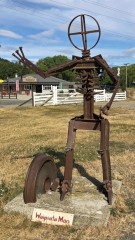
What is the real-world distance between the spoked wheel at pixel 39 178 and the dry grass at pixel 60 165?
36 cm

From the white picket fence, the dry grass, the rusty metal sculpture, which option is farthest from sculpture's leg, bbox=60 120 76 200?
the white picket fence

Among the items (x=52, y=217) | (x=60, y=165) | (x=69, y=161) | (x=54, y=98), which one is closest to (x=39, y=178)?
(x=69, y=161)

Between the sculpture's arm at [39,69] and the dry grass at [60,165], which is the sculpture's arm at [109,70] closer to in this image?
the sculpture's arm at [39,69]

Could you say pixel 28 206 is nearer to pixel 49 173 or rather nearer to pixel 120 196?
pixel 49 173

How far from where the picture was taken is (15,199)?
4949 mm

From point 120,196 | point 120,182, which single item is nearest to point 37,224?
point 120,196

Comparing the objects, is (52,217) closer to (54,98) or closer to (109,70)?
(109,70)

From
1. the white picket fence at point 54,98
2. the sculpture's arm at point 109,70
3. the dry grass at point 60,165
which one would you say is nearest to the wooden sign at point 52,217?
the dry grass at point 60,165

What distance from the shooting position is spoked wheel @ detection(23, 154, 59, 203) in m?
4.70

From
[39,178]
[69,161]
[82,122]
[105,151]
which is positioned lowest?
[39,178]

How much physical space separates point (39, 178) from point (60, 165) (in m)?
2.19

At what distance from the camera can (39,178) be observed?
16.1ft

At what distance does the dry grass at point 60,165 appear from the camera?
4090 millimetres

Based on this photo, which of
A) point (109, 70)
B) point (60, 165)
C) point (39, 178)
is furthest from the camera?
point (60, 165)
